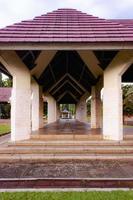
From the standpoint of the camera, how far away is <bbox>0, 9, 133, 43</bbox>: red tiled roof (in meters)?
10.4

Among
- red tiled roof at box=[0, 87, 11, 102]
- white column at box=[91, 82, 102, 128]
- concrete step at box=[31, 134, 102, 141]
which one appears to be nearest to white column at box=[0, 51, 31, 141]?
concrete step at box=[31, 134, 102, 141]

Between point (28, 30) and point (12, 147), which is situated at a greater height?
point (28, 30)

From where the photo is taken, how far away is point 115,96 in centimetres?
1116

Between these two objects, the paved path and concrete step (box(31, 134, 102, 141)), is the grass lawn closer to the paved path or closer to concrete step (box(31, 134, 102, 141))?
the paved path

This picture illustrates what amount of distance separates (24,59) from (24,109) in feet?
6.09

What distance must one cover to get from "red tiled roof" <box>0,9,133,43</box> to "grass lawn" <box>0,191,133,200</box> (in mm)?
5951

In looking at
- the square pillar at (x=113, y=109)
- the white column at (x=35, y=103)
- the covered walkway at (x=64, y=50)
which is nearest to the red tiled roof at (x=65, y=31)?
the covered walkway at (x=64, y=50)

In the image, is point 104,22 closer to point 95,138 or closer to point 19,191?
point 95,138

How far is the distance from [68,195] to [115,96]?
6.24 meters

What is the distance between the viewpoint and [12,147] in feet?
33.8

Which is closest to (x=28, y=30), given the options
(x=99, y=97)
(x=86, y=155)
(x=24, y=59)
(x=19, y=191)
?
(x=24, y=59)

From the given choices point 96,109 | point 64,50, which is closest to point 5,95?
point 96,109

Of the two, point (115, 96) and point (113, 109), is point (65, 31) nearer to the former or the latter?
point (115, 96)

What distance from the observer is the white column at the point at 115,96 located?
11.0m
